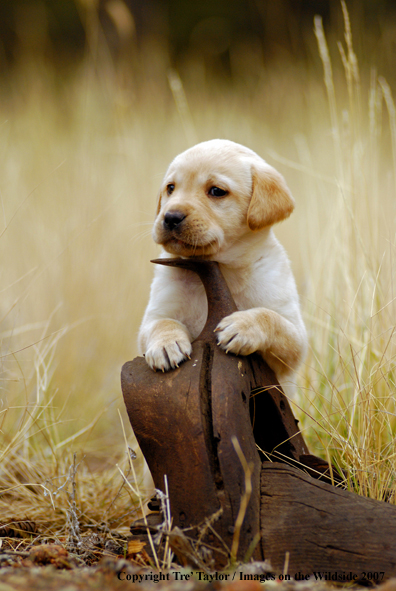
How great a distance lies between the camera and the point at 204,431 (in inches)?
79.2

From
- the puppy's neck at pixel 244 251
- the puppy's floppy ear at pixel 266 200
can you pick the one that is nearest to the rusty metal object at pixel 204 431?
the puppy's neck at pixel 244 251

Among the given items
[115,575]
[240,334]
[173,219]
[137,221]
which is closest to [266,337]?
[240,334]

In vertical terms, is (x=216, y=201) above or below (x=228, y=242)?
above

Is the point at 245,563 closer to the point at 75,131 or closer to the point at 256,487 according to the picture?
the point at 256,487

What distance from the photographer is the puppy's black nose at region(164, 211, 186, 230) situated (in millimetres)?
2438

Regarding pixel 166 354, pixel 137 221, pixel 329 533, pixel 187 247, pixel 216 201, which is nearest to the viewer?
pixel 329 533

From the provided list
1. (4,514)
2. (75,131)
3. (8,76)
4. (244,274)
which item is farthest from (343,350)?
(8,76)

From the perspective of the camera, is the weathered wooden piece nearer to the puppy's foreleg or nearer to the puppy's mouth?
the puppy's foreleg

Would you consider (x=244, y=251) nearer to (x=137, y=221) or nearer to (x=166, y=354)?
(x=166, y=354)

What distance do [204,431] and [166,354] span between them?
1.18 feet

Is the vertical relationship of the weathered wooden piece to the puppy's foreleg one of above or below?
below

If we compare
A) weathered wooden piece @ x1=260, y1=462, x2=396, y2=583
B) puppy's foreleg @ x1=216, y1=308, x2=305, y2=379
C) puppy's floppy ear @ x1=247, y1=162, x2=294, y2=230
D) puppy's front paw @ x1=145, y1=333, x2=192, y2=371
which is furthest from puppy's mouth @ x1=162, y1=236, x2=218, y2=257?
weathered wooden piece @ x1=260, y1=462, x2=396, y2=583

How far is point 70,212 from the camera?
181 inches

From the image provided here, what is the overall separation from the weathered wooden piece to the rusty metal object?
7cm
